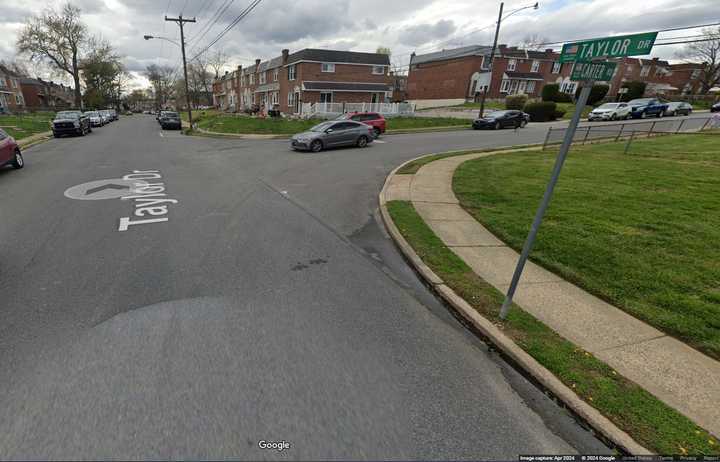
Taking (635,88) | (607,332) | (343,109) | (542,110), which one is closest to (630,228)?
(607,332)

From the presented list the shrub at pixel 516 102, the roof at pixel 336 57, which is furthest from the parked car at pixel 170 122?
the shrub at pixel 516 102

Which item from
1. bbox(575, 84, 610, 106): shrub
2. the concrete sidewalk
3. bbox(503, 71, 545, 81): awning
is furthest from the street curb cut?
bbox(503, 71, 545, 81): awning

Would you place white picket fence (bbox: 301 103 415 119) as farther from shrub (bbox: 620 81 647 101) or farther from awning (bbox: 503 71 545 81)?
shrub (bbox: 620 81 647 101)

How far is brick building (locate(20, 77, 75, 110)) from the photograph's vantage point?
72.8 meters

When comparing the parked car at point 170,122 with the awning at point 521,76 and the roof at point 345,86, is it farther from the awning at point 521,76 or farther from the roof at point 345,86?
the awning at point 521,76

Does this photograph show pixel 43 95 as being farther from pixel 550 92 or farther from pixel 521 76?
pixel 550 92

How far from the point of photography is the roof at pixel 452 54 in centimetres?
4516

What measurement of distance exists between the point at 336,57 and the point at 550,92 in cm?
2527

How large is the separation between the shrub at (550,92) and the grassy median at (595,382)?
1669 inches

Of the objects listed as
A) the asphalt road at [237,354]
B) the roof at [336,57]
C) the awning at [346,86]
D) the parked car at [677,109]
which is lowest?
the asphalt road at [237,354]

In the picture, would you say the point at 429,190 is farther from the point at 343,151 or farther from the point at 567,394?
the point at 343,151

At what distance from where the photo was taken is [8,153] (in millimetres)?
9859

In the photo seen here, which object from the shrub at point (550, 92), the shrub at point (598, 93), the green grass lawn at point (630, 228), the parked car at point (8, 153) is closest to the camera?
the green grass lawn at point (630, 228)

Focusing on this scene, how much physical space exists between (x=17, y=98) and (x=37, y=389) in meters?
95.3
